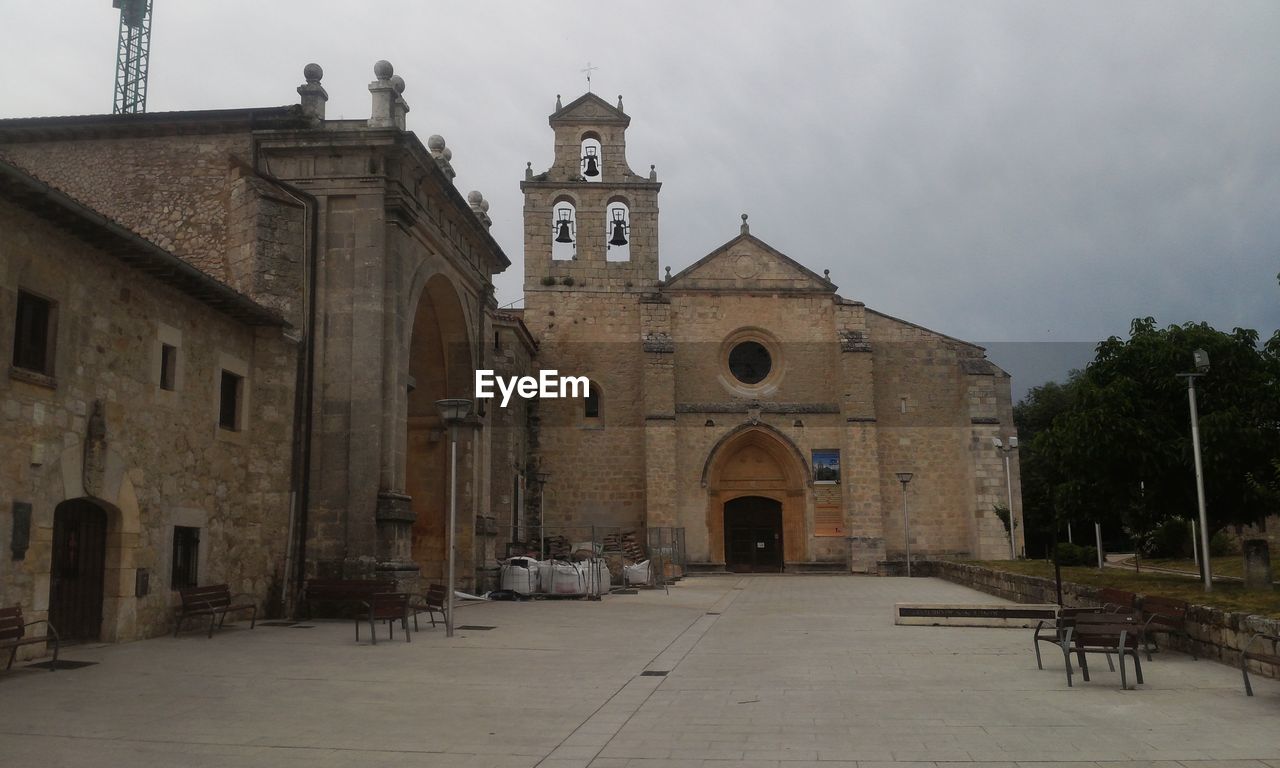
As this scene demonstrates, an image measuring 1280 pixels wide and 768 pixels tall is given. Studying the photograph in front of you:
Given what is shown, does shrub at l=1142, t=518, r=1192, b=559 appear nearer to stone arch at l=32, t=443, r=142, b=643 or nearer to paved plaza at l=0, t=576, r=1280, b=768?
paved plaza at l=0, t=576, r=1280, b=768

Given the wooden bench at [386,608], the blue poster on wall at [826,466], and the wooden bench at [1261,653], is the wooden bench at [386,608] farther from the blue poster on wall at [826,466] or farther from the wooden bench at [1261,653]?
the blue poster on wall at [826,466]

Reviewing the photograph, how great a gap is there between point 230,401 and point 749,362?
22.9m

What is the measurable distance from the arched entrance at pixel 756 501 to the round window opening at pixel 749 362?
2.02m

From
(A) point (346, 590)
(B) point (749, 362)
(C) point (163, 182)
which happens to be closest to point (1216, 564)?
(B) point (749, 362)

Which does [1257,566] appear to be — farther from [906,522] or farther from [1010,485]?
[1010,485]

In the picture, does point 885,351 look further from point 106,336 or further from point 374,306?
point 106,336

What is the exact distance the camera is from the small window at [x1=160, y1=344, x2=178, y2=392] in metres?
12.2

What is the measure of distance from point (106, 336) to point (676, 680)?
23.4 ft

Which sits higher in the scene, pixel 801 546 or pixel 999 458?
pixel 999 458

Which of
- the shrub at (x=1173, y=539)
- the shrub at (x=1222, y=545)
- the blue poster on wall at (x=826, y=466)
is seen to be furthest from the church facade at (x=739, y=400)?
the shrub at (x=1222, y=545)

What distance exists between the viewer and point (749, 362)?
34969mm

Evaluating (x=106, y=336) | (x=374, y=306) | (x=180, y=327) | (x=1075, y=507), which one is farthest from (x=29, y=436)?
(x=1075, y=507)

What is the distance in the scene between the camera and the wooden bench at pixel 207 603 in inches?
468

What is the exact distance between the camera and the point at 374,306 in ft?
50.7
